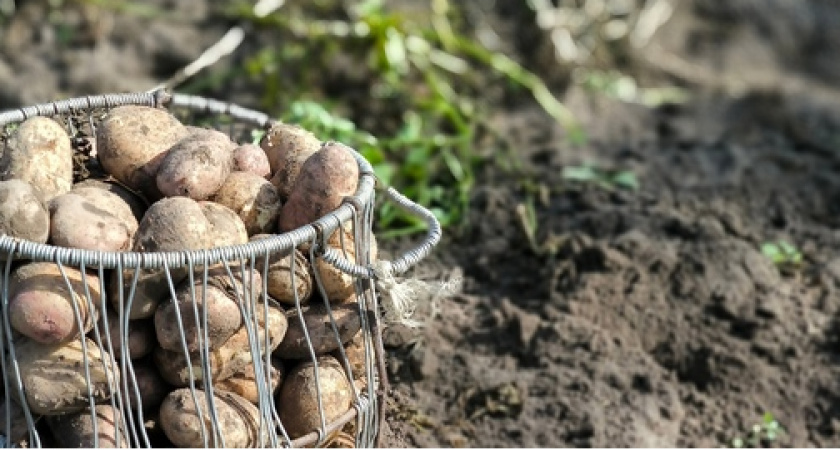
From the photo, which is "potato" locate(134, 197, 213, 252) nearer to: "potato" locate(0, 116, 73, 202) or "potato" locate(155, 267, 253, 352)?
"potato" locate(155, 267, 253, 352)

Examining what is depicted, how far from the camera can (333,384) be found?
199 cm

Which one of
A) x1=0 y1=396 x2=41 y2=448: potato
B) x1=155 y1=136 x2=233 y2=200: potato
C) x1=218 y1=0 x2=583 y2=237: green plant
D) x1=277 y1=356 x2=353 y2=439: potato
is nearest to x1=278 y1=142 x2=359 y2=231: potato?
x1=155 y1=136 x2=233 y2=200: potato

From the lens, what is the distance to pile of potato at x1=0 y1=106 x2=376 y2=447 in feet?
5.83

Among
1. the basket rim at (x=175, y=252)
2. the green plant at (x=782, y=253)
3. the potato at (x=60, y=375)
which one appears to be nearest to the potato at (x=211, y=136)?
the basket rim at (x=175, y=252)

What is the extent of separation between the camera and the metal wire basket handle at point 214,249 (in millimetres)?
1697

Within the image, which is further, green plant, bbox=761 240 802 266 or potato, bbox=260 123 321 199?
green plant, bbox=761 240 802 266

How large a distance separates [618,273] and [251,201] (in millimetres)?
1316

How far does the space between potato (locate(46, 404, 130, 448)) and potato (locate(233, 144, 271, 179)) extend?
1.68ft

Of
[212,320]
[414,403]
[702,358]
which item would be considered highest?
[212,320]

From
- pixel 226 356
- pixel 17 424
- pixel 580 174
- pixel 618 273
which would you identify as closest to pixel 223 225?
pixel 226 356

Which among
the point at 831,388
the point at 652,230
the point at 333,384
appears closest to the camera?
the point at 333,384

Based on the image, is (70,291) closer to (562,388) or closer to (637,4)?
(562,388)

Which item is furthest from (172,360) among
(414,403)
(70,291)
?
(414,403)

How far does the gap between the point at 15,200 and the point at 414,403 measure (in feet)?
3.69
